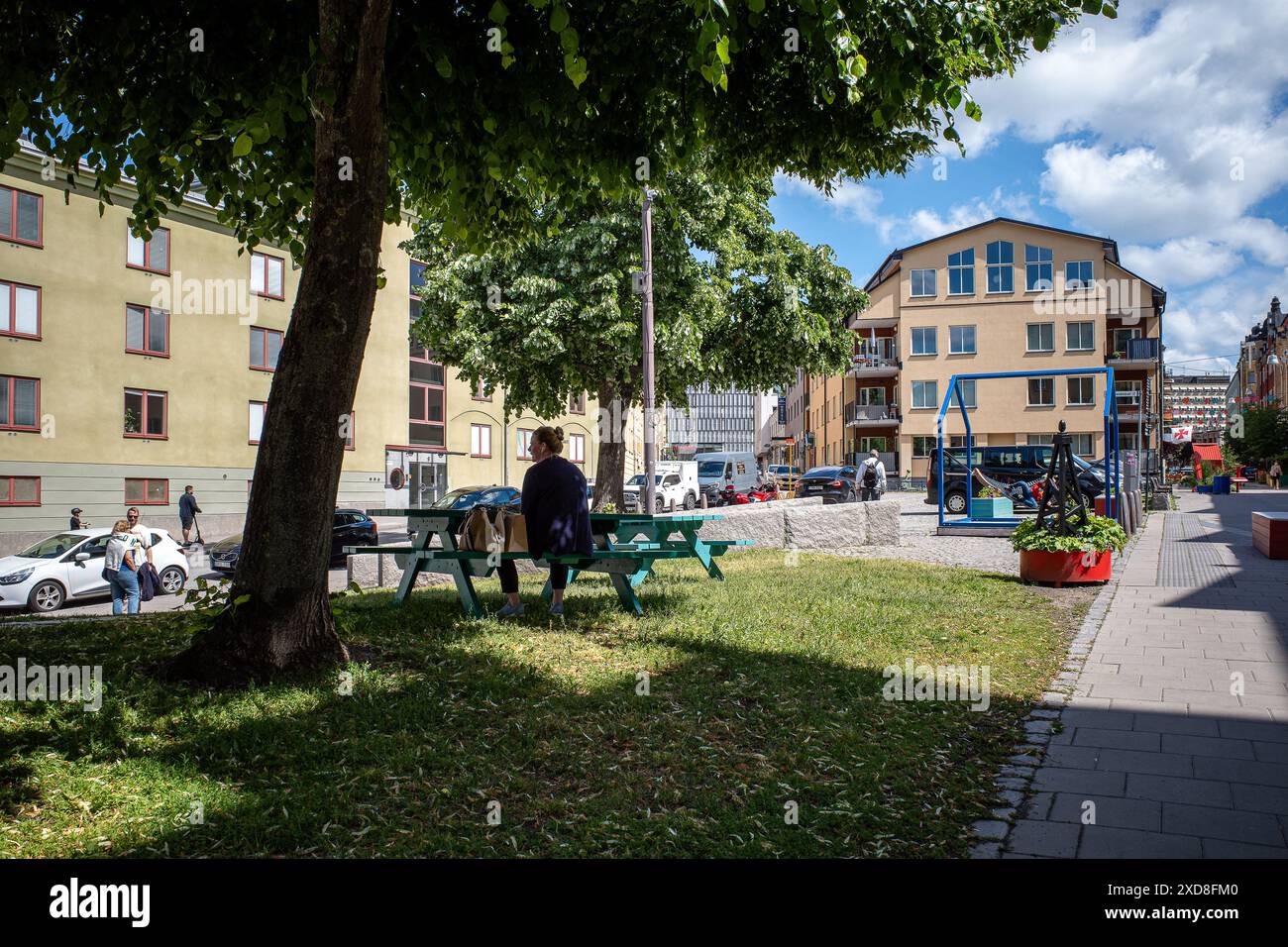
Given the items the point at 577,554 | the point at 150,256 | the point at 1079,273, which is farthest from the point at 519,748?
the point at 1079,273

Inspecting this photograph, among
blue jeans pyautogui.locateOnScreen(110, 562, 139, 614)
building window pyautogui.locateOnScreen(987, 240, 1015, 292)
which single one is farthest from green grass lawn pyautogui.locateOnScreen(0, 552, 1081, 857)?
building window pyautogui.locateOnScreen(987, 240, 1015, 292)

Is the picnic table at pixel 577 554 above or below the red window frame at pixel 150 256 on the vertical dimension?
below

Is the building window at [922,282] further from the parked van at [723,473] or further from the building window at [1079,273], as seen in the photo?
the parked van at [723,473]

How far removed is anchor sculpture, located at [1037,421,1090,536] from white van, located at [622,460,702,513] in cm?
2328

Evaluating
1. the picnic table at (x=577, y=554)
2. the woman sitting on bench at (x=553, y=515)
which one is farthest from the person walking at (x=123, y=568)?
the woman sitting on bench at (x=553, y=515)

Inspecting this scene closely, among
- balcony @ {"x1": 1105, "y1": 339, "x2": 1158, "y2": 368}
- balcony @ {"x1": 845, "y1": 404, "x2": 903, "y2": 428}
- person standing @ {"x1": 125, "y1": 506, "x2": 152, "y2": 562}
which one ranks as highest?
balcony @ {"x1": 1105, "y1": 339, "x2": 1158, "y2": 368}

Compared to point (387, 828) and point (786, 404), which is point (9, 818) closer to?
point (387, 828)

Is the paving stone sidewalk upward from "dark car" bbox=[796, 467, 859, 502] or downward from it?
downward

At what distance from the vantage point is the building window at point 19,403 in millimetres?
27141

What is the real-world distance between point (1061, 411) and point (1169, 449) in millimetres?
30719

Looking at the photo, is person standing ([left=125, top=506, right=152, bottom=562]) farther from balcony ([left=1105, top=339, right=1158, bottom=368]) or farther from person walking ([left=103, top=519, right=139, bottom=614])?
balcony ([left=1105, top=339, right=1158, bottom=368])

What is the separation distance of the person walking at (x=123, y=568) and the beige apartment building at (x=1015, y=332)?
142 ft

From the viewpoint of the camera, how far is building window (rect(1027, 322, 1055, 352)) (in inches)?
2062

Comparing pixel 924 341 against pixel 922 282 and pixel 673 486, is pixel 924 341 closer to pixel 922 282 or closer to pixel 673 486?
pixel 922 282
